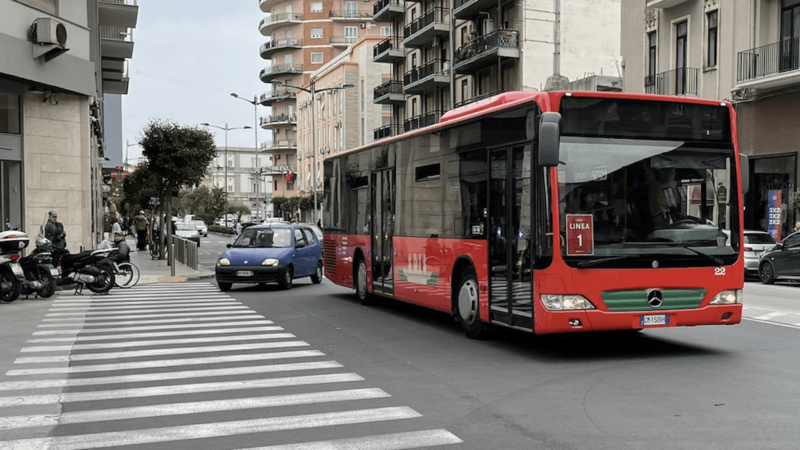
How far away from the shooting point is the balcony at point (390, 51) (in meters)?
62.5

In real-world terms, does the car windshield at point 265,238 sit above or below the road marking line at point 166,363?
above

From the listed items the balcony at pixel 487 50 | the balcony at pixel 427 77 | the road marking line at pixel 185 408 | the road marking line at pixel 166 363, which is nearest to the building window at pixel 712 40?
the balcony at pixel 487 50

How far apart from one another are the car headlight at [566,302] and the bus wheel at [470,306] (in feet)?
6.24

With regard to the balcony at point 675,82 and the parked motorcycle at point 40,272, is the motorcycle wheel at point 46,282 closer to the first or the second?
the parked motorcycle at point 40,272

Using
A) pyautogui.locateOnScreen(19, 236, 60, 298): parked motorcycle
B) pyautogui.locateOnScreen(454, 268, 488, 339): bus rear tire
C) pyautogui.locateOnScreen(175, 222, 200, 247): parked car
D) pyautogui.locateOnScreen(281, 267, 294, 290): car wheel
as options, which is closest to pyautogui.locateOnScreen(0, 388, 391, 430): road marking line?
pyautogui.locateOnScreen(454, 268, 488, 339): bus rear tire

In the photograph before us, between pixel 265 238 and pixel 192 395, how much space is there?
14.3m

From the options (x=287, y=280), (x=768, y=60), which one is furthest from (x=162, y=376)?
(x=768, y=60)

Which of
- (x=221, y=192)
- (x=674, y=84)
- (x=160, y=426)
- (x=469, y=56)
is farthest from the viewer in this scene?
(x=221, y=192)

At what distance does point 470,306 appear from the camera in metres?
11.8

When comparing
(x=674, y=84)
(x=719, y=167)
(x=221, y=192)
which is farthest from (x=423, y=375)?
(x=221, y=192)

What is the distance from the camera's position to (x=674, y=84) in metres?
34.3

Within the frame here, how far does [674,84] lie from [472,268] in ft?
83.1

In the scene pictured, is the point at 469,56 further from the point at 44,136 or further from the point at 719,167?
the point at 719,167

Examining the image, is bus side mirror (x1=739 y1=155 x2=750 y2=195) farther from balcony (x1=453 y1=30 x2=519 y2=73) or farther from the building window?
balcony (x1=453 y1=30 x2=519 y2=73)
